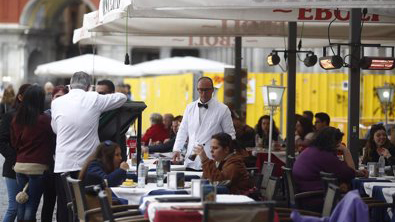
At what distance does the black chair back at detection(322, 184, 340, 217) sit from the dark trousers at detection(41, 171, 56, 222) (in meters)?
4.12

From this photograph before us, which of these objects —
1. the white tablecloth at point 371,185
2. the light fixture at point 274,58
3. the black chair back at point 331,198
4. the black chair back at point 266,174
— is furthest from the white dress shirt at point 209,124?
the light fixture at point 274,58

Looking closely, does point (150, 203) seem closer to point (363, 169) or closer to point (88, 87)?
point (88, 87)

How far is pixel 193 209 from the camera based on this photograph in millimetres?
9094

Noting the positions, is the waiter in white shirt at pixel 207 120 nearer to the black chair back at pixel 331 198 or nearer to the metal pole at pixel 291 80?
the black chair back at pixel 331 198

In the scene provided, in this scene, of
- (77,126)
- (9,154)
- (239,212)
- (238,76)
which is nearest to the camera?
(239,212)

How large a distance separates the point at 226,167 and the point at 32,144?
242cm

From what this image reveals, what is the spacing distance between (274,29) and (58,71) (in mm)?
16009

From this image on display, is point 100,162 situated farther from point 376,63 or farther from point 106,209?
point 376,63

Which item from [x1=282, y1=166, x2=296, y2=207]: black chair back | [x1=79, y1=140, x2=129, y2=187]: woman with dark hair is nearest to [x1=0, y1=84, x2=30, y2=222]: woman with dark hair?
[x1=79, y1=140, x2=129, y2=187]: woman with dark hair

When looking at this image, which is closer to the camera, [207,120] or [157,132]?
[207,120]

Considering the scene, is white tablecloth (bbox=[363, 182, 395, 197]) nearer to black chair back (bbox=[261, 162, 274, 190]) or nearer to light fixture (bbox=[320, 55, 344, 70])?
black chair back (bbox=[261, 162, 274, 190])

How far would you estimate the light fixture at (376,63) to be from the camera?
566 inches

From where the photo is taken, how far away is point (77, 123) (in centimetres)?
1219

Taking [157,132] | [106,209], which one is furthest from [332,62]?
[106,209]
